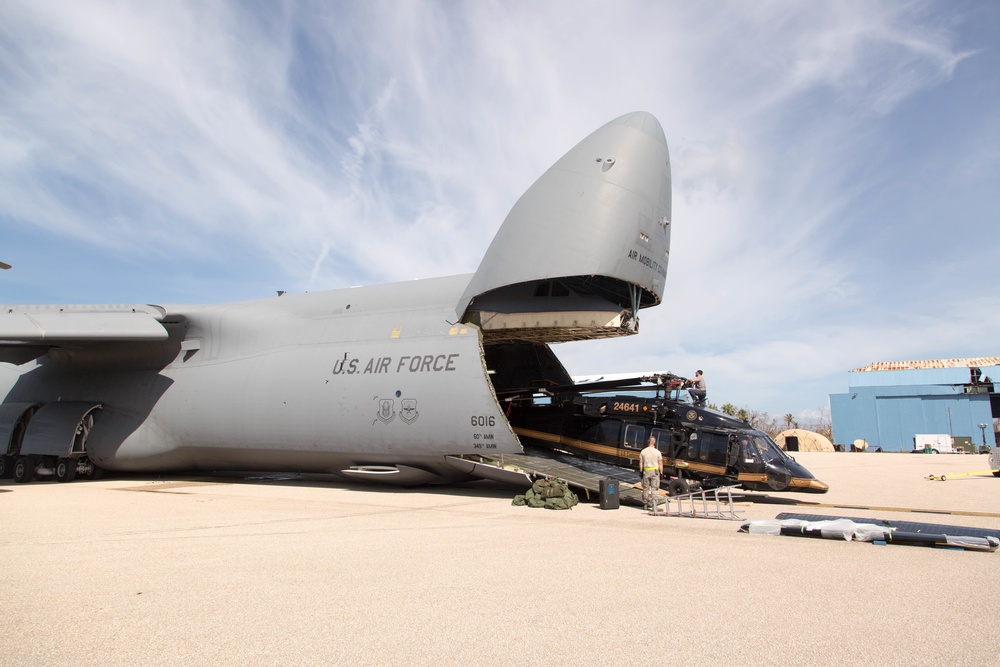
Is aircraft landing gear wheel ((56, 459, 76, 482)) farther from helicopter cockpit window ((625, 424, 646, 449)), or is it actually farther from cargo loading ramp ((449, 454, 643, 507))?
helicopter cockpit window ((625, 424, 646, 449))

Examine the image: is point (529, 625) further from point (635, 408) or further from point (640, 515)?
point (635, 408)

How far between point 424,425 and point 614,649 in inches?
361

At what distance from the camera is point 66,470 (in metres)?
16.5

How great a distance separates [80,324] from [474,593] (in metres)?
13.5

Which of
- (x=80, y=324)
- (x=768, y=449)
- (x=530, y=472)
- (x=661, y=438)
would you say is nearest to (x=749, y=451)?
(x=768, y=449)

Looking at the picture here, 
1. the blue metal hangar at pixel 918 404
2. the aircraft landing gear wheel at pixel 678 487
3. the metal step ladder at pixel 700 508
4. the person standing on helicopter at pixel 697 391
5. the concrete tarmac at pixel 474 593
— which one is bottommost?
the concrete tarmac at pixel 474 593

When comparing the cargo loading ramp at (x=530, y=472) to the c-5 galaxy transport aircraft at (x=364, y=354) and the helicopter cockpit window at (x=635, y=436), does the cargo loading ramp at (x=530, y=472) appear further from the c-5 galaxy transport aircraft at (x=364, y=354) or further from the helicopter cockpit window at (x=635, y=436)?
the helicopter cockpit window at (x=635, y=436)

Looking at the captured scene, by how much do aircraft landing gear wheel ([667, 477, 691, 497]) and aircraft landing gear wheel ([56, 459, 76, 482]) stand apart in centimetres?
1491

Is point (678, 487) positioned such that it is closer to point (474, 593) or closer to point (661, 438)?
point (661, 438)

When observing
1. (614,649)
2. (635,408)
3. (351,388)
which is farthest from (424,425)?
(614,649)

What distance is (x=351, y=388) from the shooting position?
13.7 metres

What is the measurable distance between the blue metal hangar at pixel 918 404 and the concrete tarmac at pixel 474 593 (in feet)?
155

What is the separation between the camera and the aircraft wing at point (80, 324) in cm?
1380

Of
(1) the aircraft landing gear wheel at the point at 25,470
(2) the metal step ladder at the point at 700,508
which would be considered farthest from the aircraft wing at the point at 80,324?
(2) the metal step ladder at the point at 700,508
